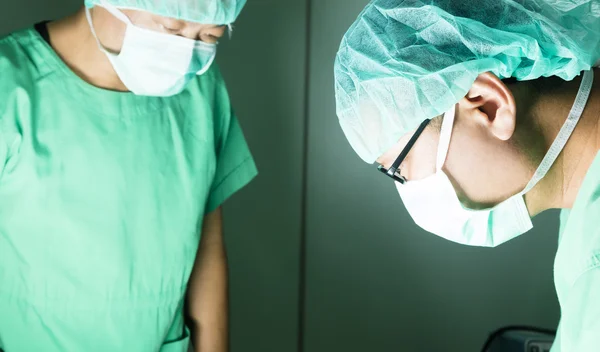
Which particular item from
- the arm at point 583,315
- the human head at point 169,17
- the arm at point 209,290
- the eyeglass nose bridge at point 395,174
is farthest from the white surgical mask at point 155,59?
the arm at point 583,315

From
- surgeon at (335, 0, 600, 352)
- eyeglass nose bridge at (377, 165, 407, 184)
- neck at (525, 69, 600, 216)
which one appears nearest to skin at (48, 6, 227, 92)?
surgeon at (335, 0, 600, 352)

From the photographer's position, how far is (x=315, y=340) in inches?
74.5

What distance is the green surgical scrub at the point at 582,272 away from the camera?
77cm

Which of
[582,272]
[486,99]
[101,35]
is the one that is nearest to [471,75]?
[486,99]

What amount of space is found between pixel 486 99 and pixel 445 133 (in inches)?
3.0

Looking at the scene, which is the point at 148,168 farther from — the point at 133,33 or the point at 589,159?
the point at 589,159

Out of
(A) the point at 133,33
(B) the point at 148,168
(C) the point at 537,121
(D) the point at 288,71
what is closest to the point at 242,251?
(D) the point at 288,71

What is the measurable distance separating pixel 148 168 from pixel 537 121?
722 millimetres

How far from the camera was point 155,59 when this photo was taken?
1.16m

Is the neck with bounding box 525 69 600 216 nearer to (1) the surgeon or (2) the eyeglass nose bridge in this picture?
(1) the surgeon

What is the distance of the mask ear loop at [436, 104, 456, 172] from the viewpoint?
0.95 m

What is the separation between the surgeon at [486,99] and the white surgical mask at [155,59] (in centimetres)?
33

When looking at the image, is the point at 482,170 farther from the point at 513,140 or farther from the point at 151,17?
the point at 151,17

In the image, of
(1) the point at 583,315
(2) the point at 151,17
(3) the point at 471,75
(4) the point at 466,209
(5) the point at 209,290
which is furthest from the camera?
(5) the point at 209,290
